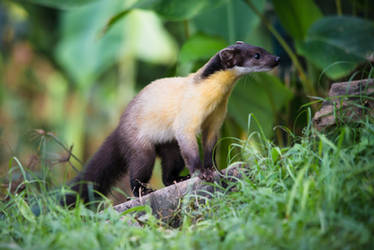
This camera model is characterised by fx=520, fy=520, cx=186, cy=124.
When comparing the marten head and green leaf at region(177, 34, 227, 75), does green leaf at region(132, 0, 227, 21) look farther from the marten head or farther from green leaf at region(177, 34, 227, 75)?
the marten head

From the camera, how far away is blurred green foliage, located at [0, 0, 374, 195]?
550 centimetres

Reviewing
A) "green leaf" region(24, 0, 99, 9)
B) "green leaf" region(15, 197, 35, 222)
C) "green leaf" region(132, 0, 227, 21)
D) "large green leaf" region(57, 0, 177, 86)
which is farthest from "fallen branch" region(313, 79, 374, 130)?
"large green leaf" region(57, 0, 177, 86)

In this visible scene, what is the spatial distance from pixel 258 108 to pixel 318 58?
104 centimetres

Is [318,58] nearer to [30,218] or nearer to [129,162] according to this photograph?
[129,162]

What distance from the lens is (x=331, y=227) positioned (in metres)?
2.46

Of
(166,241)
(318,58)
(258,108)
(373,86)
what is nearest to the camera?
(166,241)

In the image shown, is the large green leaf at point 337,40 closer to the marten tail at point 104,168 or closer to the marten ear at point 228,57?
the marten ear at point 228,57

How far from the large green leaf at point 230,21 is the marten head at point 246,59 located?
7.20 feet

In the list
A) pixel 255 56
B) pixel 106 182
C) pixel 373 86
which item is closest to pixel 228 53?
pixel 255 56

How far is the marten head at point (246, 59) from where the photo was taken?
414cm

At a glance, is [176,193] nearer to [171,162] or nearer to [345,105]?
[171,162]

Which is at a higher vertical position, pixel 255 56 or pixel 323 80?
pixel 255 56

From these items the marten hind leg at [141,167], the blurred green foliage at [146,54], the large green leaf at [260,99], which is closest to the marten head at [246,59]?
the blurred green foliage at [146,54]

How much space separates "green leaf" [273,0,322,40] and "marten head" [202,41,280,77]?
83.5 inches
